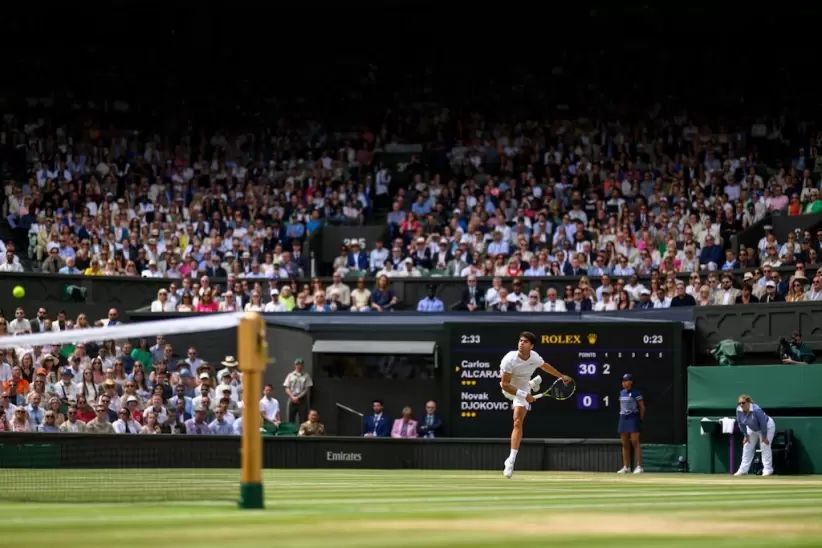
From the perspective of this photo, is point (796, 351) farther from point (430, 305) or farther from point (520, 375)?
point (520, 375)

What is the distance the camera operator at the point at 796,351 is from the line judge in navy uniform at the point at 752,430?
1.65m

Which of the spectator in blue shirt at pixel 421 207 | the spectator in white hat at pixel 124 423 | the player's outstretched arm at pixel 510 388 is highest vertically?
the spectator in blue shirt at pixel 421 207

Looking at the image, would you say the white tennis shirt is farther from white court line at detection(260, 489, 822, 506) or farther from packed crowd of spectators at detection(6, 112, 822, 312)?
packed crowd of spectators at detection(6, 112, 822, 312)

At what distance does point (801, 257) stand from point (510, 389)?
12.1 m

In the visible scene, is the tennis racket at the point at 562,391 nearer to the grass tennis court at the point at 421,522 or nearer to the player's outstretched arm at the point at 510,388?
the player's outstretched arm at the point at 510,388

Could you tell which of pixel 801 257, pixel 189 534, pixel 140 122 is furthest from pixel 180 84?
pixel 189 534

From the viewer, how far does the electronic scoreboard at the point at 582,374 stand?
25.0m

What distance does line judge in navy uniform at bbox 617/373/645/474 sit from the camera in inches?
936

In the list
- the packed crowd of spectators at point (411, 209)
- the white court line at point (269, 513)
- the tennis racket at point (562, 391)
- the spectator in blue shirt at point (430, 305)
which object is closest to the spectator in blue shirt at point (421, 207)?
the packed crowd of spectators at point (411, 209)

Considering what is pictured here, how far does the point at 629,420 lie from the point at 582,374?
1684 millimetres

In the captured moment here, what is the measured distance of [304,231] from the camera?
33938 millimetres

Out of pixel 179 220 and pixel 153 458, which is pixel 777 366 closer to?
pixel 153 458

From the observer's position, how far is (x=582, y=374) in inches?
990

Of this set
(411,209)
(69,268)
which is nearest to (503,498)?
(69,268)
